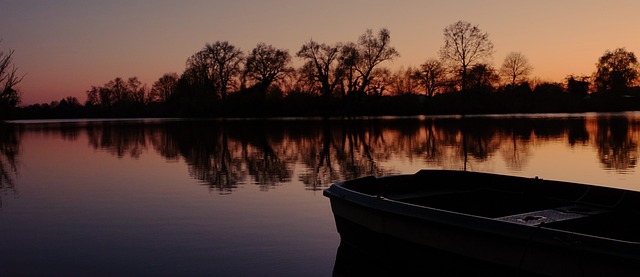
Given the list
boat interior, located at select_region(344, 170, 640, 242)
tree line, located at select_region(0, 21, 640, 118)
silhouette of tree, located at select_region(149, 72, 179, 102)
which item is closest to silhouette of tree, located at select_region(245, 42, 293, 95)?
tree line, located at select_region(0, 21, 640, 118)

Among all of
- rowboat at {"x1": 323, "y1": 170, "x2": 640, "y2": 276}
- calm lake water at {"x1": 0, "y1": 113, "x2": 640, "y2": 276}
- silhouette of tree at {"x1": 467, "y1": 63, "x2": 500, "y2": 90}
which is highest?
silhouette of tree at {"x1": 467, "y1": 63, "x2": 500, "y2": 90}

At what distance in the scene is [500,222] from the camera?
589 cm

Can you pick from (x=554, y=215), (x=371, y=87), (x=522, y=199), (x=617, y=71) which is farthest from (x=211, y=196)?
(x=617, y=71)

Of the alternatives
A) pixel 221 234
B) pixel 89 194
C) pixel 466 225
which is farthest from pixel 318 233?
pixel 89 194

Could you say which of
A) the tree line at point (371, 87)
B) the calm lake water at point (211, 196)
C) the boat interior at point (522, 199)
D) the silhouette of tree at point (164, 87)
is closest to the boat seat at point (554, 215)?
A: the boat interior at point (522, 199)

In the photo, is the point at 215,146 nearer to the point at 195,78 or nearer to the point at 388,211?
the point at 388,211

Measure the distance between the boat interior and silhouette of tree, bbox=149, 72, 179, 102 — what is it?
12519 cm

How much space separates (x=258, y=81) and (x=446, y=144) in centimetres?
5864

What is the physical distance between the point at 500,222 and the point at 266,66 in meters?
80.2

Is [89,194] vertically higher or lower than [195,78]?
lower

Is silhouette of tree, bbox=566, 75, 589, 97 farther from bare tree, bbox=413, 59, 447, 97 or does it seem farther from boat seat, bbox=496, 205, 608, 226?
boat seat, bbox=496, 205, 608, 226

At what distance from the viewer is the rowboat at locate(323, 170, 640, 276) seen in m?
5.28

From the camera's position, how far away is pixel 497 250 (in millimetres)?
5977

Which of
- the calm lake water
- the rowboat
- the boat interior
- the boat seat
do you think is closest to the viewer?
the rowboat
